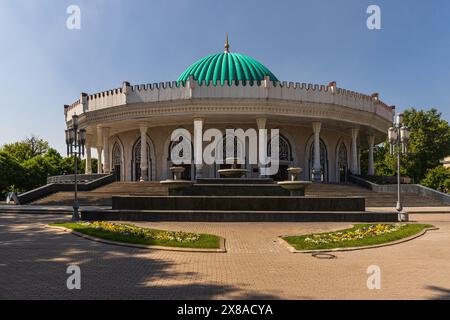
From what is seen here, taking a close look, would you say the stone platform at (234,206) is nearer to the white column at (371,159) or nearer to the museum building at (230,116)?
the museum building at (230,116)

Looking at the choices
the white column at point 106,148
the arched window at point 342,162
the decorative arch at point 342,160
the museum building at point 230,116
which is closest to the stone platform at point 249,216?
the museum building at point 230,116

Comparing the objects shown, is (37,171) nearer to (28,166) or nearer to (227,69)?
(28,166)

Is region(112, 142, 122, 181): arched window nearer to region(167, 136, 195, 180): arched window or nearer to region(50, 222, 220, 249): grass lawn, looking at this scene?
region(167, 136, 195, 180): arched window

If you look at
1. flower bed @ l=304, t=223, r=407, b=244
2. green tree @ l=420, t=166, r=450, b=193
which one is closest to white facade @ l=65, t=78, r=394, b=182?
green tree @ l=420, t=166, r=450, b=193

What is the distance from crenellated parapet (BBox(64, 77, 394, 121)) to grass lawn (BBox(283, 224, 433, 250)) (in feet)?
62.4

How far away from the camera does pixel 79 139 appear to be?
65.5ft

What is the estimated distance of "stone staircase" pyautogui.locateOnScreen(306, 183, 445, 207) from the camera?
24.3 meters

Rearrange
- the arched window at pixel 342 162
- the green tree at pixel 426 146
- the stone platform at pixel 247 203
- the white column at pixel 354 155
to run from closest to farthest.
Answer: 1. the stone platform at pixel 247 203
2. the white column at pixel 354 155
3. the arched window at pixel 342 162
4. the green tree at pixel 426 146

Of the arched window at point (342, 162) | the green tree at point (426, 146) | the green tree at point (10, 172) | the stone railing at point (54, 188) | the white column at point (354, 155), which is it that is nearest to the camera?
the stone railing at point (54, 188)

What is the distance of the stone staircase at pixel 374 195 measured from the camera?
24266 mm

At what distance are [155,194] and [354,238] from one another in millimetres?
17188

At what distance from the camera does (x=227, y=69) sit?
35.8 meters
